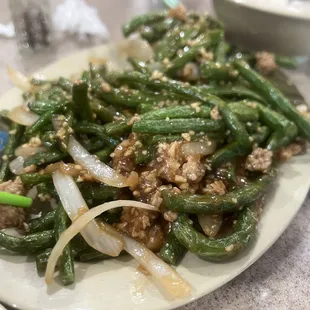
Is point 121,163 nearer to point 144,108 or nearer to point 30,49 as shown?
point 144,108

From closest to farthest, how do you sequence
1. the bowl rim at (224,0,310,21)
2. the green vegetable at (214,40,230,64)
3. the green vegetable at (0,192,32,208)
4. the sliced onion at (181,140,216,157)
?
the green vegetable at (0,192,32,208) → the sliced onion at (181,140,216,157) → the green vegetable at (214,40,230,64) → the bowl rim at (224,0,310,21)

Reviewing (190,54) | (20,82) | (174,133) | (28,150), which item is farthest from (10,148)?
(190,54)

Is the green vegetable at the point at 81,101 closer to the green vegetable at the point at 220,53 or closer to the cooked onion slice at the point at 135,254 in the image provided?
the cooked onion slice at the point at 135,254

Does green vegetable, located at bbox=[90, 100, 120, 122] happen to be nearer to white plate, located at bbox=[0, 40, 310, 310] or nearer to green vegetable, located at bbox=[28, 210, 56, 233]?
green vegetable, located at bbox=[28, 210, 56, 233]

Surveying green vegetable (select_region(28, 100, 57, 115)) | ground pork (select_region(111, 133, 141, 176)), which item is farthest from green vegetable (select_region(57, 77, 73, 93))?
ground pork (select_region(111, 133, 141, 176))

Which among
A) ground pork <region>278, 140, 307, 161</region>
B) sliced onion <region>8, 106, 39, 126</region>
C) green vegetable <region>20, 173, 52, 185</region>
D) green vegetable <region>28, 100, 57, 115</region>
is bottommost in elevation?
ground pork <region>278, 140, 307, 161</region>

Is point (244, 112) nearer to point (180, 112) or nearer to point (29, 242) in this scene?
point (180, 112)

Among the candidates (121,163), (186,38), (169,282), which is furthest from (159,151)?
(186,38)

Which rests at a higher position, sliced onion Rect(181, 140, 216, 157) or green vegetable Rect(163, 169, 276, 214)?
sliced onion Rect(181, 140, 216, 157)
